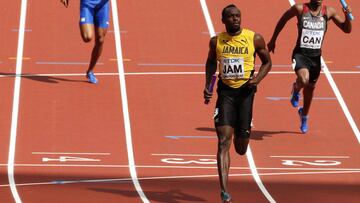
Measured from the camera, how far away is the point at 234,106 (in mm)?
14500

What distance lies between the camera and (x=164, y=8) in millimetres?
24609

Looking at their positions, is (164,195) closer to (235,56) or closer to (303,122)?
(235,56)

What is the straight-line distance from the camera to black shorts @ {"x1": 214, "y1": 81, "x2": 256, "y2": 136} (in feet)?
47.3

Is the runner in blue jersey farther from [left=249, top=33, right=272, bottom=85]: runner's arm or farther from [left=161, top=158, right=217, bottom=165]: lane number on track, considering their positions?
[left=249, top=33, right=272, bottom=85]: runner's arm

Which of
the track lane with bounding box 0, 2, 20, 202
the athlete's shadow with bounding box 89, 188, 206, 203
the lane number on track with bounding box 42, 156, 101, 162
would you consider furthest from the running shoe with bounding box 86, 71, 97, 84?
the athlete's shadow with bounding box 89, 188, 206, 203

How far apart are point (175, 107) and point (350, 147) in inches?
113

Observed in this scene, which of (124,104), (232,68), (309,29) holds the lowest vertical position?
(124,104)

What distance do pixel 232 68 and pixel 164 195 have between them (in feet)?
5.52

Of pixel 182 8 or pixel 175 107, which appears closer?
pixel 175 107

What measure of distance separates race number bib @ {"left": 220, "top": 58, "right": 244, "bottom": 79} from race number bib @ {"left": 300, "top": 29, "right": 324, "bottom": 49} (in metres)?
3.48

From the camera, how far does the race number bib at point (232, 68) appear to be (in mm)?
14422

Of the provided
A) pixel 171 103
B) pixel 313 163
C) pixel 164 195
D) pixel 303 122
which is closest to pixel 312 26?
pixel 303 122

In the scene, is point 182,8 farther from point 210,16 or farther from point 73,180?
point 73,180

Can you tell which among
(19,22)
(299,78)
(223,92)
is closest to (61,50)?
(19,22)
